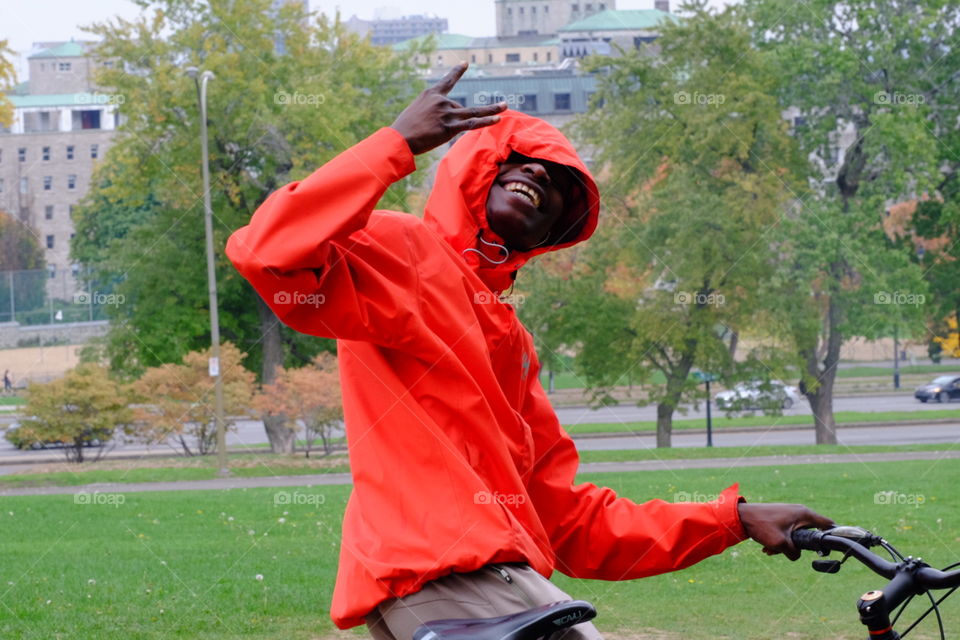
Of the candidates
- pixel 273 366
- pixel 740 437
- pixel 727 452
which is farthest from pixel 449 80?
pixel 740 437

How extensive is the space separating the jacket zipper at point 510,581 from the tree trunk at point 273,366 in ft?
78.4

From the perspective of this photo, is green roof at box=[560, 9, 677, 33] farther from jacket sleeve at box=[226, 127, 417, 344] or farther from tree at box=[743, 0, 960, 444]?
jacket sleeve at box=[226, 127, 417, 344]

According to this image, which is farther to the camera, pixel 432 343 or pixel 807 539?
pixel 807 539

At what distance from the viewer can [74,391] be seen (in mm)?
24844

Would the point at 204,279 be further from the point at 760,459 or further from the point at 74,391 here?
the point at 760,459

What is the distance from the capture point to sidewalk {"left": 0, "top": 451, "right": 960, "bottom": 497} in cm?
1936

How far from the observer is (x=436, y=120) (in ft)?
8.77

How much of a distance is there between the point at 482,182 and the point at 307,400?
21725 millimetres
